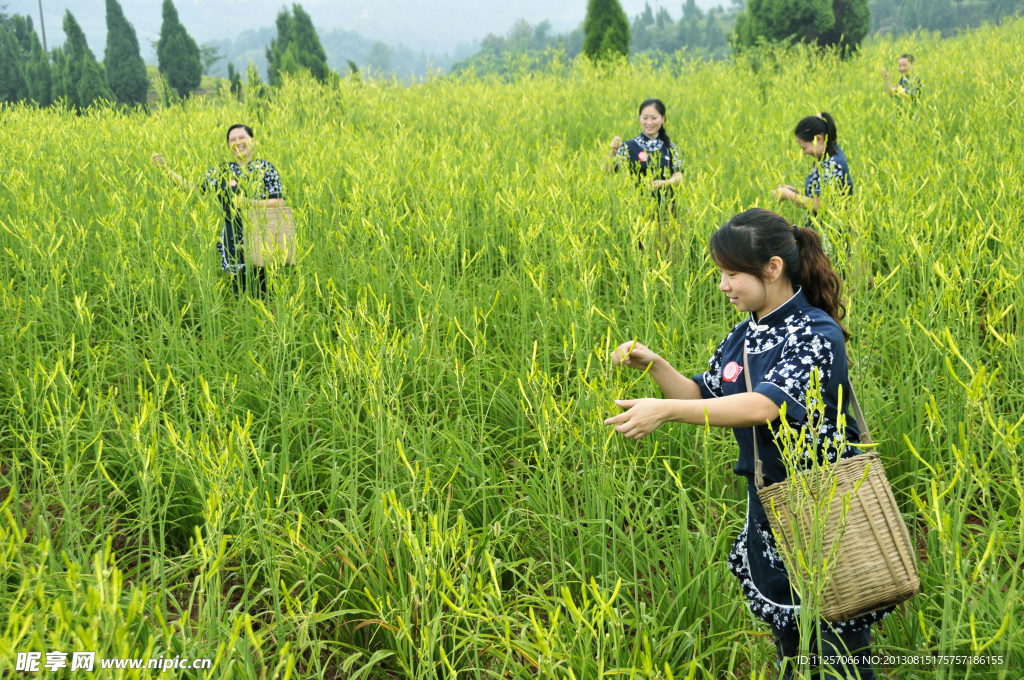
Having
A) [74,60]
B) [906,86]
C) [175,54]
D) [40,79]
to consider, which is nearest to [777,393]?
[906,86]

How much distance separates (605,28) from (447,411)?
1516 centimetres

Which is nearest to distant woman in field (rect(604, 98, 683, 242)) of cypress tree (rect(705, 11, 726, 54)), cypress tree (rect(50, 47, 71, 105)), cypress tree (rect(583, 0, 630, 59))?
cypress tree (rect(583, 0, 630, 59))

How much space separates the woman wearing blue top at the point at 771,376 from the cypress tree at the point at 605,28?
1498 cm

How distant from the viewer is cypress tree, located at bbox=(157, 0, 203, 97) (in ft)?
83.1

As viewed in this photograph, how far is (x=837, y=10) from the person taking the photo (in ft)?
54.3

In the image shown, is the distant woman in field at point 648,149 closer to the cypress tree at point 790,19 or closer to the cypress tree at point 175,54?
the cypress tree at point 790,19

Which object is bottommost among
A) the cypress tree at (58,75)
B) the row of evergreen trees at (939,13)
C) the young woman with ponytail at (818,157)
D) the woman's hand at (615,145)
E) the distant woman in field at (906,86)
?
the young woman with ponytail at (818,157)

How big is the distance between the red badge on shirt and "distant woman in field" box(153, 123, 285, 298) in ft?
7.81

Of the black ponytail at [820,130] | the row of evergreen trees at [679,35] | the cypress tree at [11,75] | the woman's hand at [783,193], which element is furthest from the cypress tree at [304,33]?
the row of evergreen trees at [679,35]

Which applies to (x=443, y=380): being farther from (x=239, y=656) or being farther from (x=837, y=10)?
(x=837, y=10)

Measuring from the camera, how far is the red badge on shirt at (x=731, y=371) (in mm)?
1735

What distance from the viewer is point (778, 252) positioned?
1.63 m

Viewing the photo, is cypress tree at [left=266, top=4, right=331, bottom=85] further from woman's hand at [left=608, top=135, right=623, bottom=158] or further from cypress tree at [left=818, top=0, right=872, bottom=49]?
woman's hand at [left=608, top=135, right=623, bottom=158]

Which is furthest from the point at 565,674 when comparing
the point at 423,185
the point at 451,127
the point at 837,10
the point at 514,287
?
the point at 837,10
